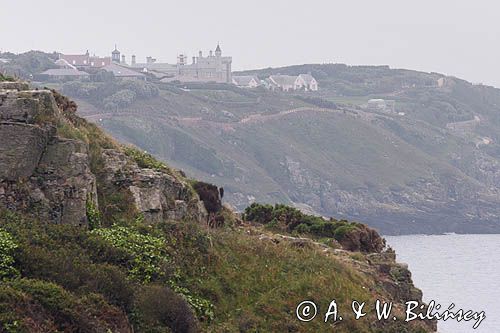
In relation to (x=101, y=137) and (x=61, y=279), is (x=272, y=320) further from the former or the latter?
(x=101, y=137)

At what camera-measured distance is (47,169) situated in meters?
13.3

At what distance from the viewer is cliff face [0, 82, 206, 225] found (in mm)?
13008

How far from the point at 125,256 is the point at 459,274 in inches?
2412

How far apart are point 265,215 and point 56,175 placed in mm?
9496

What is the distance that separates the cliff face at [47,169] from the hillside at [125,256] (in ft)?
0.05

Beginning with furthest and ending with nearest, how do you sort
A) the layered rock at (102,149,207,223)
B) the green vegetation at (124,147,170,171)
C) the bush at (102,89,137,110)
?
the bush at (102,89,137,110) → the green vegetation at (124,147,170,171) → the layered rock at (102,149,207,223)

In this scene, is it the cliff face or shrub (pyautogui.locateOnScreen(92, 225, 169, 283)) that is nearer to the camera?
shrub (pyautogui.locateOnScreen(92, 225, 169, 283))

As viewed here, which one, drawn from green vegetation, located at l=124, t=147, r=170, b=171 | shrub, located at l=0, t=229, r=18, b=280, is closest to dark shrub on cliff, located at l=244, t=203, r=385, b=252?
green vegetation, located at l=124, t=147, r=170, b=171

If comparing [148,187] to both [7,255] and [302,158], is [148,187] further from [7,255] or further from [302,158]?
[302,158]

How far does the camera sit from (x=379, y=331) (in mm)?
13812

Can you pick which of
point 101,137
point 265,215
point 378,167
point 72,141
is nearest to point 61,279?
point 72,141

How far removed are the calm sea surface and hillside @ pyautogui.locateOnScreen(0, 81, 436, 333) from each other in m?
12.4

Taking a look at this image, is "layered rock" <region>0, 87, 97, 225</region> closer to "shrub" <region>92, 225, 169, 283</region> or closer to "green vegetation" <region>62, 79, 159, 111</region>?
"shrub" <region>92, 225, 169, 283</region>

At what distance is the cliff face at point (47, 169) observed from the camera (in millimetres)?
13008
